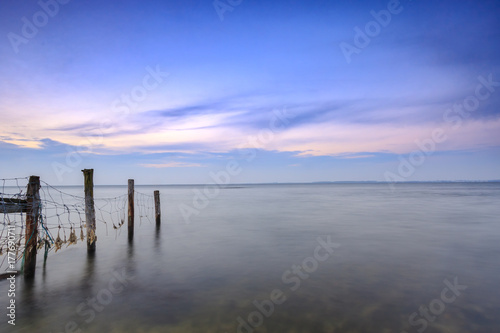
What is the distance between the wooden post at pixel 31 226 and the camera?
31.0 feet

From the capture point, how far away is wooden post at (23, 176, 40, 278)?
945 centimetres

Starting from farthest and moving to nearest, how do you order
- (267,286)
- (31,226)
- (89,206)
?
(89,206) < (31,226) < (267,286)

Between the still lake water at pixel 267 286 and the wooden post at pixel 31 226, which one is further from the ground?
the wooden post at pixel 31 226

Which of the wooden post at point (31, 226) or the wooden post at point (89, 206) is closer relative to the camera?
the wooden post at point (31, 226)

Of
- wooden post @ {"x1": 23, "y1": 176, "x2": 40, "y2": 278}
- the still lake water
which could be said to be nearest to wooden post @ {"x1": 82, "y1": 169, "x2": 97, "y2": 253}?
the still lake water

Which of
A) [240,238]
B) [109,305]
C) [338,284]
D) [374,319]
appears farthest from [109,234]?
[374,319]

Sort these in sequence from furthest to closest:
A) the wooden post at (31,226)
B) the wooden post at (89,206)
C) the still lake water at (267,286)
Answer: the wooden post at (89,206), the wooden post at (31,226), the still lake water at (267,286)

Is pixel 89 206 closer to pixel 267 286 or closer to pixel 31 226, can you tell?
pixel 31 226

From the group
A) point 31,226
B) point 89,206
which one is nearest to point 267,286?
point 31,226

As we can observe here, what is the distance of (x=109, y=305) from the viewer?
774 cm

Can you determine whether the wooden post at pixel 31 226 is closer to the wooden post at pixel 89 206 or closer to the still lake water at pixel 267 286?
the still lake water at pixel 267 286

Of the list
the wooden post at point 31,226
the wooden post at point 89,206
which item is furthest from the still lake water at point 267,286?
the wooden post at point 89,206

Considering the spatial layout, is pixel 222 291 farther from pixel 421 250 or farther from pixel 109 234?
pixel 109 234

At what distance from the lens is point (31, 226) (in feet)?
31.3
